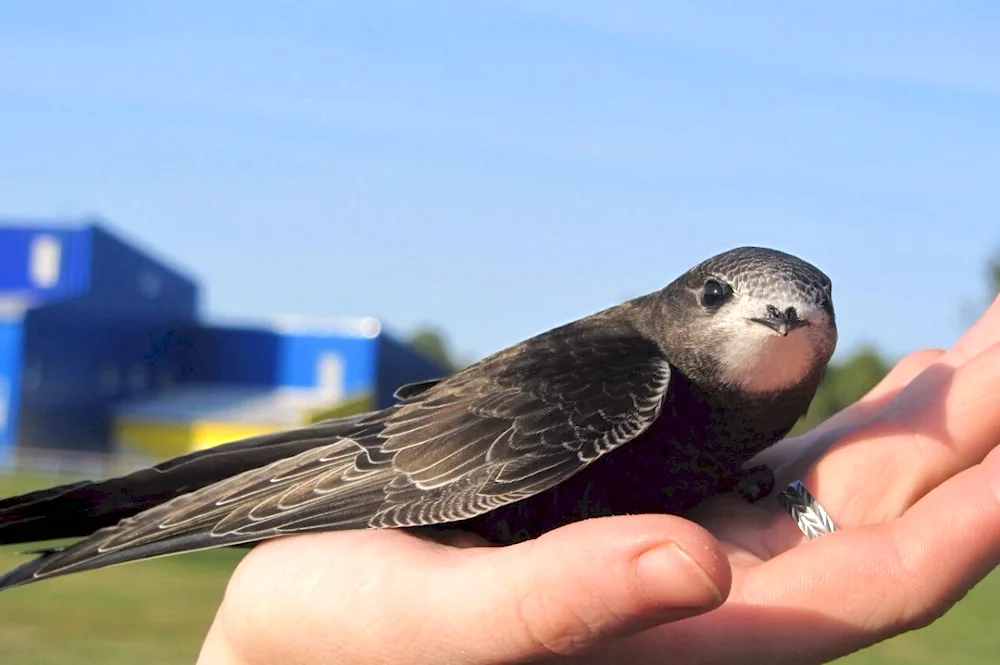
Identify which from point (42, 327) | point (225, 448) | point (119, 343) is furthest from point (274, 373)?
point (225, 448)

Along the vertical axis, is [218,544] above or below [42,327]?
above

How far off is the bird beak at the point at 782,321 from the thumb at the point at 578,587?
A: 3.61ft

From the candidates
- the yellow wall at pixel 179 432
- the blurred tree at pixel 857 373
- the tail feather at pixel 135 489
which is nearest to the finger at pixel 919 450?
the tail feather at pixel 135 489

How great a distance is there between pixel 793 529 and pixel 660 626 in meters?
0.90

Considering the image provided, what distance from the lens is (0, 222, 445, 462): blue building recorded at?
81.9 ft

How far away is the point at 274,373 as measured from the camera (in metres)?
28.8

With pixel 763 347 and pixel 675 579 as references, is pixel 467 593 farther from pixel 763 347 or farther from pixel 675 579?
pixel 763 347

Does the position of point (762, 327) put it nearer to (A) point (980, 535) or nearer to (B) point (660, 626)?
(A) point (980, 535)

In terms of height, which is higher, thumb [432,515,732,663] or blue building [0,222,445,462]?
thumb [432,515,732,663]

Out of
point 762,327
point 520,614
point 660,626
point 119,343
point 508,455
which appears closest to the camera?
point 520,614

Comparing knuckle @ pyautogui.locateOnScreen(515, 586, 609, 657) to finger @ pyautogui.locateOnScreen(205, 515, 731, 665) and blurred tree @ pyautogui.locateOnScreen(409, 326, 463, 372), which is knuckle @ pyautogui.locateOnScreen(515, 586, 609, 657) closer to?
finger @ pyautogui.locateOnScreen(205, 515, 731, 665)

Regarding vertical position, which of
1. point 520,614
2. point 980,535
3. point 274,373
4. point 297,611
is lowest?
point 274,373

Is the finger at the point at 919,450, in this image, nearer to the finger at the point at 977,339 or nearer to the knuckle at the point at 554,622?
the finger at the point at 977,339

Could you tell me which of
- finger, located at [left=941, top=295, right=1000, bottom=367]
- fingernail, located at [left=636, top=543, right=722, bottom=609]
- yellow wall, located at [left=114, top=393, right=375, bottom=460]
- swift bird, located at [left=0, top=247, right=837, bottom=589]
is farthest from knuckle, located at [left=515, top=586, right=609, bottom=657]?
yellow wall, located at [left=114, top=393, right=375, bottom=460]
